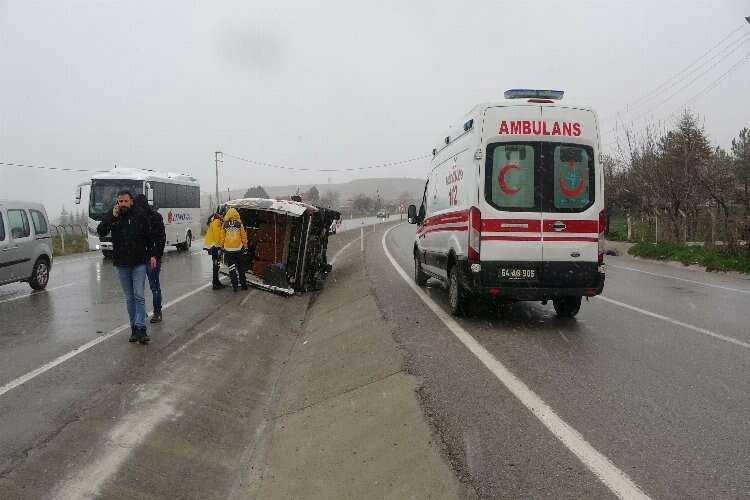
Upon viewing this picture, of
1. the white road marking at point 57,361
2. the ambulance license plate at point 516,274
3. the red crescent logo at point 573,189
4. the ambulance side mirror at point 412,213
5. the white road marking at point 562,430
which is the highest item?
the red crescent logo at point 573,189

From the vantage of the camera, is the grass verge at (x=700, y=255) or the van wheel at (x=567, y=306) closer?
the van wheel at (x=567, y=306)

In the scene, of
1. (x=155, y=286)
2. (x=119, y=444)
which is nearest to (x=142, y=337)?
(x=155, y=286)

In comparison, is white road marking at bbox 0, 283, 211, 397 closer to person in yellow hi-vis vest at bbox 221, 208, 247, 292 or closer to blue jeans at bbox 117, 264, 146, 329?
blue jeans at bbox 117, 264, 146, 329

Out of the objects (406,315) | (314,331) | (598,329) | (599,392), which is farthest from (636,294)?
(599,392)

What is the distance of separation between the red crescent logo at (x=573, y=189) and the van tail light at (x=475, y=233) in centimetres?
118

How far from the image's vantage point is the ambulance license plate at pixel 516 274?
8172 mm

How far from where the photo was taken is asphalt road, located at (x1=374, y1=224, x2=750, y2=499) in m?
3.71

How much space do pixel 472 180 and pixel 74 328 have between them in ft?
19.4

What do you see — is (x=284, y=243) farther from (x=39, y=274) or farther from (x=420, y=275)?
(x=39, y=274)

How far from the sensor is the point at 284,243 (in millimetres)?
13727

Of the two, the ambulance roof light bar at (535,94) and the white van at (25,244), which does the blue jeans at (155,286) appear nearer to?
the white van at (25,244)

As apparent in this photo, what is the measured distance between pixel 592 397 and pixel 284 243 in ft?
30.9

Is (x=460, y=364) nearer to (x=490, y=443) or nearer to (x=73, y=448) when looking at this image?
(x=490, y=443)

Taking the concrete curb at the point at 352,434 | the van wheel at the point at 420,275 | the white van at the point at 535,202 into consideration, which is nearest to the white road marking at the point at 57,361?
the concrete curb at the point at 352,434
